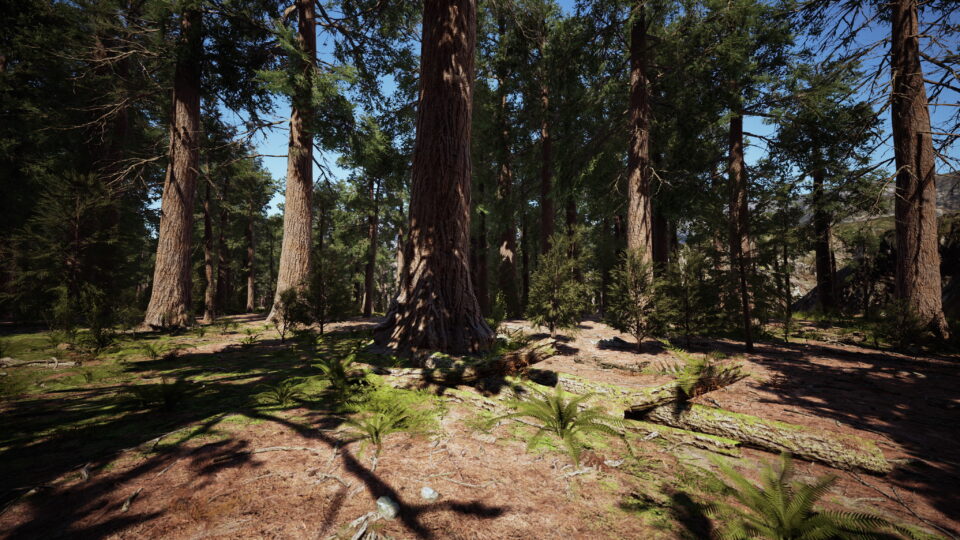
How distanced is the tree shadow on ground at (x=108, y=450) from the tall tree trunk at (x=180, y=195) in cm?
668

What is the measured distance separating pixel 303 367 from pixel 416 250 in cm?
278

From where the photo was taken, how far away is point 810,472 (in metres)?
2.69

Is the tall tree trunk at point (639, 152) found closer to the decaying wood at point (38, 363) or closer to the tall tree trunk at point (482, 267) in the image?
the tall tree trunk at point (482, 267)

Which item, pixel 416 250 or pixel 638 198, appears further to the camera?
pixel 638 198

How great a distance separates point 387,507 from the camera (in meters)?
1.93

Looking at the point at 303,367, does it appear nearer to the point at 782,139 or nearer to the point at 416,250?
the point at 416,250

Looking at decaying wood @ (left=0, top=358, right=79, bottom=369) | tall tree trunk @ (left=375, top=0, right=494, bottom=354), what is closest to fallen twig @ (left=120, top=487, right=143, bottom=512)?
tall tree trunk @ (left=375, top=0, right=494, bottom=354)

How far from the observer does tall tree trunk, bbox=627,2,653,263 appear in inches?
361

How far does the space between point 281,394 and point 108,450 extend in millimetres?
1288

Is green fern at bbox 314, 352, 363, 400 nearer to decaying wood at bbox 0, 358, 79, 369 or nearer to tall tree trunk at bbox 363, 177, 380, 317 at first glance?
decaying wood at bbox 0, 358, 79, 369

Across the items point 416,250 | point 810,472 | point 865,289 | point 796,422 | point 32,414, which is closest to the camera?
point 810,472

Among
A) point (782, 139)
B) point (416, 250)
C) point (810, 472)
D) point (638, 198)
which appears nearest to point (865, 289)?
point (782, 139)

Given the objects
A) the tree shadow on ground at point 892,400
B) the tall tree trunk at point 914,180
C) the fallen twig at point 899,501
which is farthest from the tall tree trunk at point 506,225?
the fallen twig at point 899,501

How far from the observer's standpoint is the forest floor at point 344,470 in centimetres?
183
